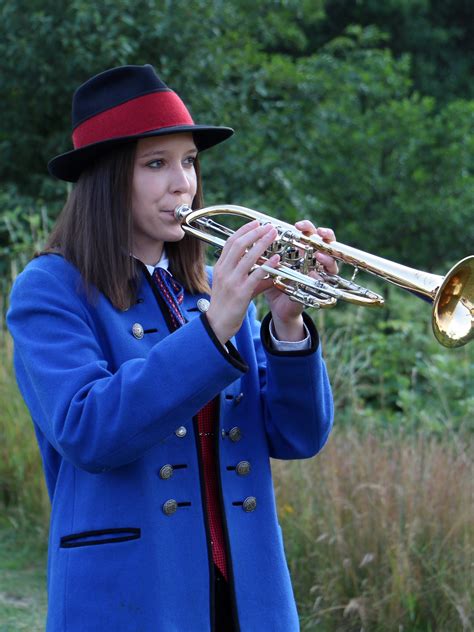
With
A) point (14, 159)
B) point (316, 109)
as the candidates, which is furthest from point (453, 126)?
point (14, 159)

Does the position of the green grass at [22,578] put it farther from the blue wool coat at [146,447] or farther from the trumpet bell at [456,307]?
the trumpet bell at [456,307]

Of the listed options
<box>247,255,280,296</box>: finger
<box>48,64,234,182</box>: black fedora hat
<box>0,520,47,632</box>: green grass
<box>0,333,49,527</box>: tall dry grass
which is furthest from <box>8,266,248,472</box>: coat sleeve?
<box>0,333,49,527</box>: tall dry grass

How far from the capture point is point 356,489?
4176 millimetres

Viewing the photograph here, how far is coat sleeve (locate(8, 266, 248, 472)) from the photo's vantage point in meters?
2.17

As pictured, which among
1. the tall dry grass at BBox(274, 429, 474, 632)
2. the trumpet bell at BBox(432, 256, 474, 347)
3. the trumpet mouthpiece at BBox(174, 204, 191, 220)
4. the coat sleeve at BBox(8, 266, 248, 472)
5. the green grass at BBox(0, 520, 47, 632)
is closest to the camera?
the coat sleeve at BBox(8, 266, 248, 472)

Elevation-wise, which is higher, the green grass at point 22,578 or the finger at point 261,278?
the finger at point 261,278

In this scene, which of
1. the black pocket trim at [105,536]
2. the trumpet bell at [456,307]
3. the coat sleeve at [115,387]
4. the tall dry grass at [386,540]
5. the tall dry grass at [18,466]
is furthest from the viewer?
the tall dry grass at [18,466]

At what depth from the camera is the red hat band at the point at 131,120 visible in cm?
253

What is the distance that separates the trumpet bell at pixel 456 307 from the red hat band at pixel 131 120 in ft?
2.54

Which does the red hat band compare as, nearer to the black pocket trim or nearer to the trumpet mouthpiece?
the trumpet mouthpiece

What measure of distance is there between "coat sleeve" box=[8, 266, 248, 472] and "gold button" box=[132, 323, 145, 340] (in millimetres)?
139

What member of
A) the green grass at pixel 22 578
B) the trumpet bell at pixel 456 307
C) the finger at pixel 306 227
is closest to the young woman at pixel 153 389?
the finger at pixel 306 227

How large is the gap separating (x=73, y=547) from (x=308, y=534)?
2108 mm

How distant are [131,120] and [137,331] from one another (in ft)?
1.72
